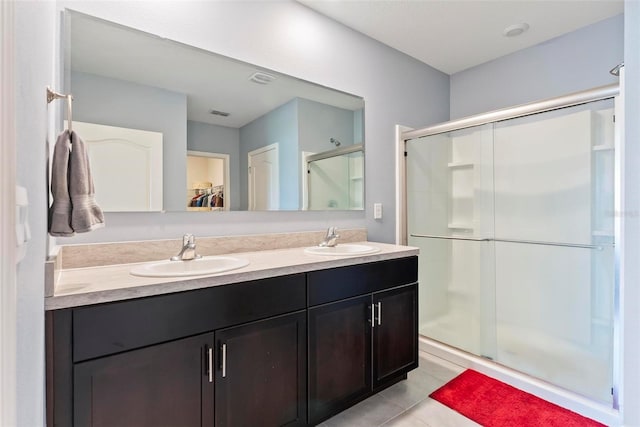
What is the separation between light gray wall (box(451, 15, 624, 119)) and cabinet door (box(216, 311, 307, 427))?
2596mm

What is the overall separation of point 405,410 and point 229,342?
3.77 ft

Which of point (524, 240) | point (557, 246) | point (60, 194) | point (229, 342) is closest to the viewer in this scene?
point (60, 194)

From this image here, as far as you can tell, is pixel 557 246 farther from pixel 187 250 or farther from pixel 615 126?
pixel 187 250

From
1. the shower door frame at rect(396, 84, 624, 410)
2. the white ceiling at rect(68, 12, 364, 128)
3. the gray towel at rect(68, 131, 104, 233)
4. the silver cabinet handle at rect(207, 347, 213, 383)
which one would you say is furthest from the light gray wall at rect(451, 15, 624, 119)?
the gray towel at rect(68, 131, 104, 233)

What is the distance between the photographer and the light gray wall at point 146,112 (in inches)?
55.2

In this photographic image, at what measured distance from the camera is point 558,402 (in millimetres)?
1824

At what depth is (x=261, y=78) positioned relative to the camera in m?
1.91

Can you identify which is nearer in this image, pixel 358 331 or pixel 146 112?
pixel 146 112

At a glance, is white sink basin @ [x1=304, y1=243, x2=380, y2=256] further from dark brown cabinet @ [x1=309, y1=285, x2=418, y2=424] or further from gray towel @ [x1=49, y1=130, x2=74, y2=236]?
gray towel @ [x1=49, y1=130, x2=74, y2=236]

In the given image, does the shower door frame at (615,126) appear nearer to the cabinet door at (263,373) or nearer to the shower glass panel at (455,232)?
the shower glass panel at (455,232)

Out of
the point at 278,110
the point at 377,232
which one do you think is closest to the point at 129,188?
the point at 278,110

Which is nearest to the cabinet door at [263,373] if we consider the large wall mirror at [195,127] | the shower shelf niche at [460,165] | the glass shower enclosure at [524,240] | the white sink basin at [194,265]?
the white sink basin at [194,265]

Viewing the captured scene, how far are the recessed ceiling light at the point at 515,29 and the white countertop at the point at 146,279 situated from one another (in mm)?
2049

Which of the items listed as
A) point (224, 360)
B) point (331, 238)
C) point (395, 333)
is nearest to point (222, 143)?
point (331, 238)
